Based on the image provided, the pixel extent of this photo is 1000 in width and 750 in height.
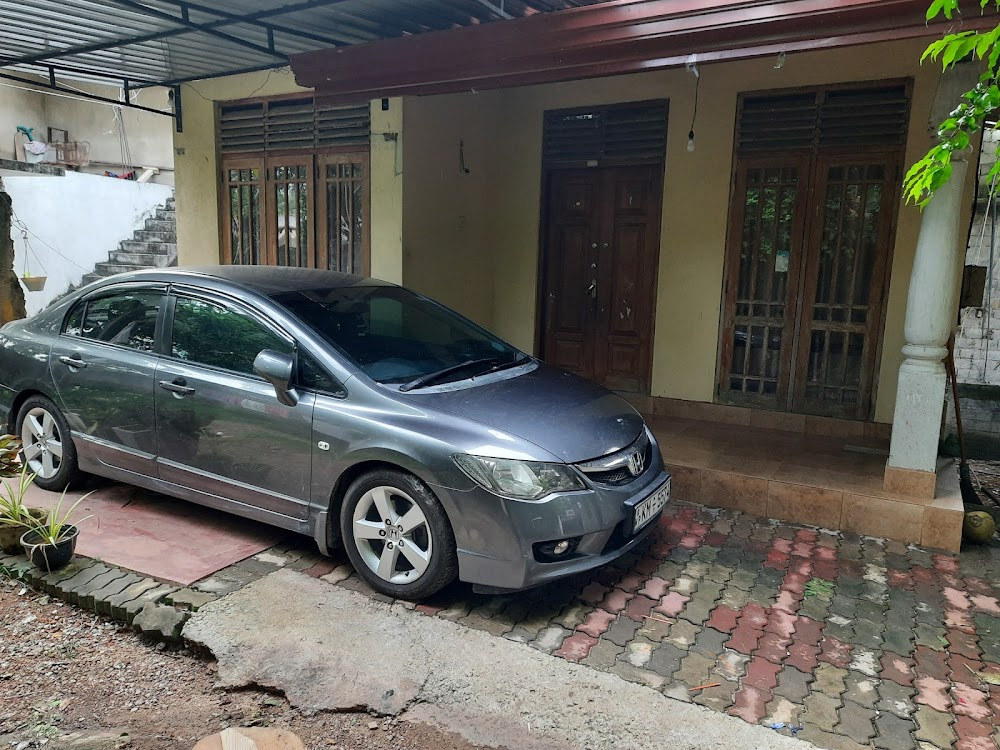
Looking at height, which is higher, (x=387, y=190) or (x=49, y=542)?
(x=387, y=190)

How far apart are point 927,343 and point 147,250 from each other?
38.4 feet

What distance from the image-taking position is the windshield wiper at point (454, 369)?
359 centimetres

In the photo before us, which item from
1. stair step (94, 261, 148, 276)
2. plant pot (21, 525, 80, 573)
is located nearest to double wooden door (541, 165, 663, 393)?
plant pot (21, 525, 80, 573)

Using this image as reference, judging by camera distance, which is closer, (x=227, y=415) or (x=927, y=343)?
(x=227, y=415)

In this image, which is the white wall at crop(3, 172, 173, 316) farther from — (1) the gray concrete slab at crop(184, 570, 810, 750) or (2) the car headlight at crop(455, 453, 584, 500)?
(2) the car headlight at crop(455, 453, 584, 500)

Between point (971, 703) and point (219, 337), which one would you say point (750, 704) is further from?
point (219, 337)

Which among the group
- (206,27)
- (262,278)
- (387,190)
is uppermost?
(206,27)

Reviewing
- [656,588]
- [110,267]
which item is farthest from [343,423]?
[110,267]

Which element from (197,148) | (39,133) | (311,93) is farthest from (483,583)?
(39,133)

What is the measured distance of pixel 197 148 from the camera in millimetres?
7867

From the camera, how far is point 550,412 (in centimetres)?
355

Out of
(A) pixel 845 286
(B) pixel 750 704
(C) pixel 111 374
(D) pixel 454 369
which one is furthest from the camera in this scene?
(A) pixel 845 286

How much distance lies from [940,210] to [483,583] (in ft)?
11.1

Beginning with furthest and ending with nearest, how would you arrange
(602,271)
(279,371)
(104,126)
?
(104,126) → (602,271) → (279,371)
